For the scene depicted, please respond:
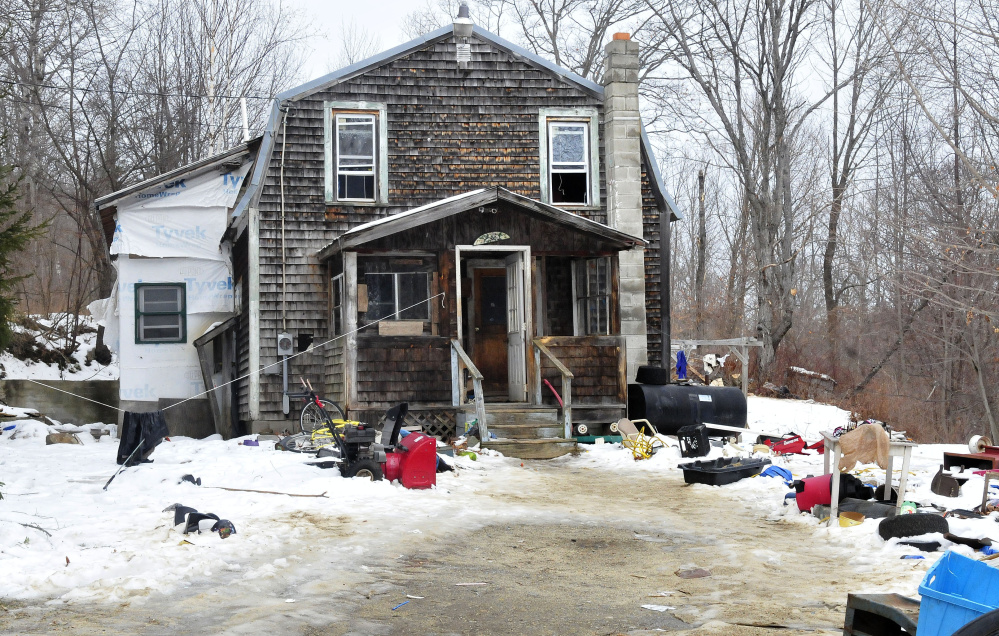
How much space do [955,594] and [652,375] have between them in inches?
471

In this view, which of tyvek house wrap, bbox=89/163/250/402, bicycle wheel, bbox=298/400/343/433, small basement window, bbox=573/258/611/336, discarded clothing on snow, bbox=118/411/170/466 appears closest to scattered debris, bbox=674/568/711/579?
discarded clothing on snow, bbox=118/411/170/466

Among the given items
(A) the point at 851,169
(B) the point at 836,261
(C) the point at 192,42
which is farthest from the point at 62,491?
(B) the point at 836,261

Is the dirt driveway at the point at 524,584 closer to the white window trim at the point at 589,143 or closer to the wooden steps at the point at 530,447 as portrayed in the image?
the wooden steps at the point at 530,447

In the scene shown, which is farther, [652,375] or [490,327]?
[490,327]

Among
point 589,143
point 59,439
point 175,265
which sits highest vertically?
point 589,143

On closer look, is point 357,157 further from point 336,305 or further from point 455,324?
point 455,324

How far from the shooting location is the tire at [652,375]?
51.1 ft

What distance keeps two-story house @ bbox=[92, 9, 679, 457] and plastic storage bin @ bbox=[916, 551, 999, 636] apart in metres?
9.68

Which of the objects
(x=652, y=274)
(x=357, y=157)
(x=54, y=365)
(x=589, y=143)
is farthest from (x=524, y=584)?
(x=54, y=365)

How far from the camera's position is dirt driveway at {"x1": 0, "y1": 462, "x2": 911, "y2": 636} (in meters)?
4.99

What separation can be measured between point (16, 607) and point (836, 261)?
35.2 metres

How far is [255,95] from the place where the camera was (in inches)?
1231

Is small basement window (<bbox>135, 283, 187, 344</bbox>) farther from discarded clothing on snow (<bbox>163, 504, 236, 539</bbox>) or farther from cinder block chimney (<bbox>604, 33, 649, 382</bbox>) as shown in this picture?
discarded clothing on snow (<bbox>163, 504, 236, 539</bbox>)

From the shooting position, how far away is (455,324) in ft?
47.7
